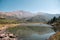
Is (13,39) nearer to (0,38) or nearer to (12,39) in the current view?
(12,39)

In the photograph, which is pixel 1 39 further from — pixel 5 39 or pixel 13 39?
pixel 13 39

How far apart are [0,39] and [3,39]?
153cm

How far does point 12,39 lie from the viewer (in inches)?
2367

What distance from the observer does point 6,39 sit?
5909 centimetres

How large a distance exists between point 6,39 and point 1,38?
3.34 m

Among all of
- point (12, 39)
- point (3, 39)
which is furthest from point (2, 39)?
point (12, 39)

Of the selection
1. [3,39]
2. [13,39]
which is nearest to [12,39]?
[13,39]

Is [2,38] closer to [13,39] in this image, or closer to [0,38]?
[0,38]

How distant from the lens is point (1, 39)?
58469 mm

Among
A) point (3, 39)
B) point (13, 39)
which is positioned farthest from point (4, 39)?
point (13, 39)

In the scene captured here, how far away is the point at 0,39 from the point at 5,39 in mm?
2400

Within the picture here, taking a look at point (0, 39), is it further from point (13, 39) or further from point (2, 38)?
point (13, 39)

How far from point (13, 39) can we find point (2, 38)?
5572 millimetres

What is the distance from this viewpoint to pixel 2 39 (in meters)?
58.2
